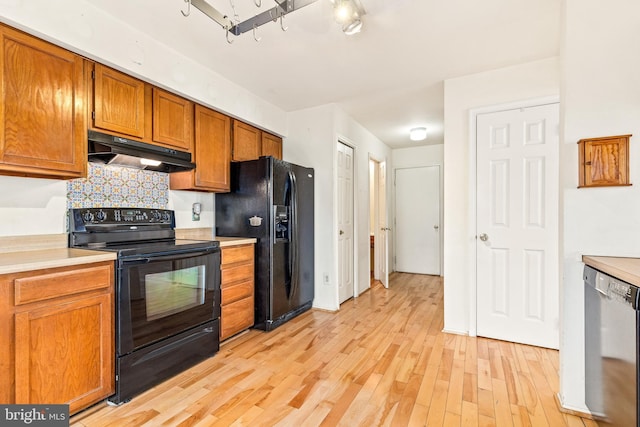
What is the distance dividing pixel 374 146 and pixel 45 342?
4.40m

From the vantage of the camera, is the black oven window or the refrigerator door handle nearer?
the black oven window

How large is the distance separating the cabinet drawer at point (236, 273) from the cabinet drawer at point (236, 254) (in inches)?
2.3

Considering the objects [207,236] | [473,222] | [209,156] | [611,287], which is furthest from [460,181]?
[207,236]

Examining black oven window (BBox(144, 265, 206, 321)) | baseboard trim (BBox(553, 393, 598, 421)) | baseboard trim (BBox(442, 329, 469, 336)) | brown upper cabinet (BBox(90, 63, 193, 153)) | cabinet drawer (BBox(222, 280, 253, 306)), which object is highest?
brown upper cabinet (BBox(90, 63, 193, 153))

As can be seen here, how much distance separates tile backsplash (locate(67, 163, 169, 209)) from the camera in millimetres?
2100

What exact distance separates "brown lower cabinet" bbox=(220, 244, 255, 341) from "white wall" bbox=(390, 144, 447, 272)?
138 inches

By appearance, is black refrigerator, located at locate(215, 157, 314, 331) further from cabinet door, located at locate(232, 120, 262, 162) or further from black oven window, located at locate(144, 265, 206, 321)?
black oven window, located at locate(144, 265, 206, 321)

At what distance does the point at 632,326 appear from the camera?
1106mm

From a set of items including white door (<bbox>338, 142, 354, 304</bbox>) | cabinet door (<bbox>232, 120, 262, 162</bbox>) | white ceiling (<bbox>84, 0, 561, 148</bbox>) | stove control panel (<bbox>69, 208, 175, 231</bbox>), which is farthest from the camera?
white door (<bbox>338, 142, 354, 304</bbox>)

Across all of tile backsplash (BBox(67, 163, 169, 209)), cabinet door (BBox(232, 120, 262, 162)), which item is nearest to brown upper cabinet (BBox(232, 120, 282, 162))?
cabinet door (BBox(232, 120, 262, 162))

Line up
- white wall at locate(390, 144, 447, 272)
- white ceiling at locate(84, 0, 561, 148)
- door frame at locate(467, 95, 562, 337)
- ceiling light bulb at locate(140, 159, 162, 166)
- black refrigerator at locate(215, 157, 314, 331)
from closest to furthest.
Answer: white ceiling at locate(84, 0, 561, 148) → ceiling light bulb at locate(140, 159, 162, 166) → door frame at locate(467, 95, 562, 337) → black refrigerator at locate(215, 157, 314, 331) → white wall at locate(390, 144, 447, 272)

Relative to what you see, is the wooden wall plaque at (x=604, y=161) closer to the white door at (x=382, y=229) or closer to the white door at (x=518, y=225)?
the white door at (x=518, y=225)

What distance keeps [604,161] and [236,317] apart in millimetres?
2781

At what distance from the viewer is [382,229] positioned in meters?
4.79
